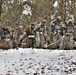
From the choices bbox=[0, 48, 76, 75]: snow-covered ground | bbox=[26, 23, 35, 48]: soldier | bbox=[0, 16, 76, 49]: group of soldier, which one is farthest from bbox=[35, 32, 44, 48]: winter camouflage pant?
bbox=[0, 48, 76, 75]: snow-covered ground

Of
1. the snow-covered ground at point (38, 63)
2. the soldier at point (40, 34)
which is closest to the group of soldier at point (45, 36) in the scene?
the soldier at point (40, 34)

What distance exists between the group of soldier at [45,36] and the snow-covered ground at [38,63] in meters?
4.19

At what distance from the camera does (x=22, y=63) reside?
46.8ft

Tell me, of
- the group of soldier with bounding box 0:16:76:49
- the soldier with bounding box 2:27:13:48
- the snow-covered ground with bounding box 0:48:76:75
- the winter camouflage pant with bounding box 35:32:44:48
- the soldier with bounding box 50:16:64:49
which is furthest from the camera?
the soldier with bounding box 2:27:13:48

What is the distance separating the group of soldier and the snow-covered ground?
4189 millimetres

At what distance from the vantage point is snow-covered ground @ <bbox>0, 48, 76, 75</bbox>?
1280cm

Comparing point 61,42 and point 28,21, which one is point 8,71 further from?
point 28,21

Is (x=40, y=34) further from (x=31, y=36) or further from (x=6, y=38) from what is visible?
(x=6, y=38)

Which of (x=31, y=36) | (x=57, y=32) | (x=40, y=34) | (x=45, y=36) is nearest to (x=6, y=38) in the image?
(x=31, y=36)

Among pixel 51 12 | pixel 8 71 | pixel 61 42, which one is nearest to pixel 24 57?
pixel 8 71

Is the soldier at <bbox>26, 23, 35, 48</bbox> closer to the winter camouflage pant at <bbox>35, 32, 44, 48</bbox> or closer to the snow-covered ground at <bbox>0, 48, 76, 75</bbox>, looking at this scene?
the winter camouflage pant at <bbox>35, 32, 44, 48</bbox>

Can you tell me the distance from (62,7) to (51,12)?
20.3 feet

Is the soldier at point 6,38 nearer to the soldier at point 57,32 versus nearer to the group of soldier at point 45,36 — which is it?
the group of soldier at point 45,36

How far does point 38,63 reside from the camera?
1395 cm
